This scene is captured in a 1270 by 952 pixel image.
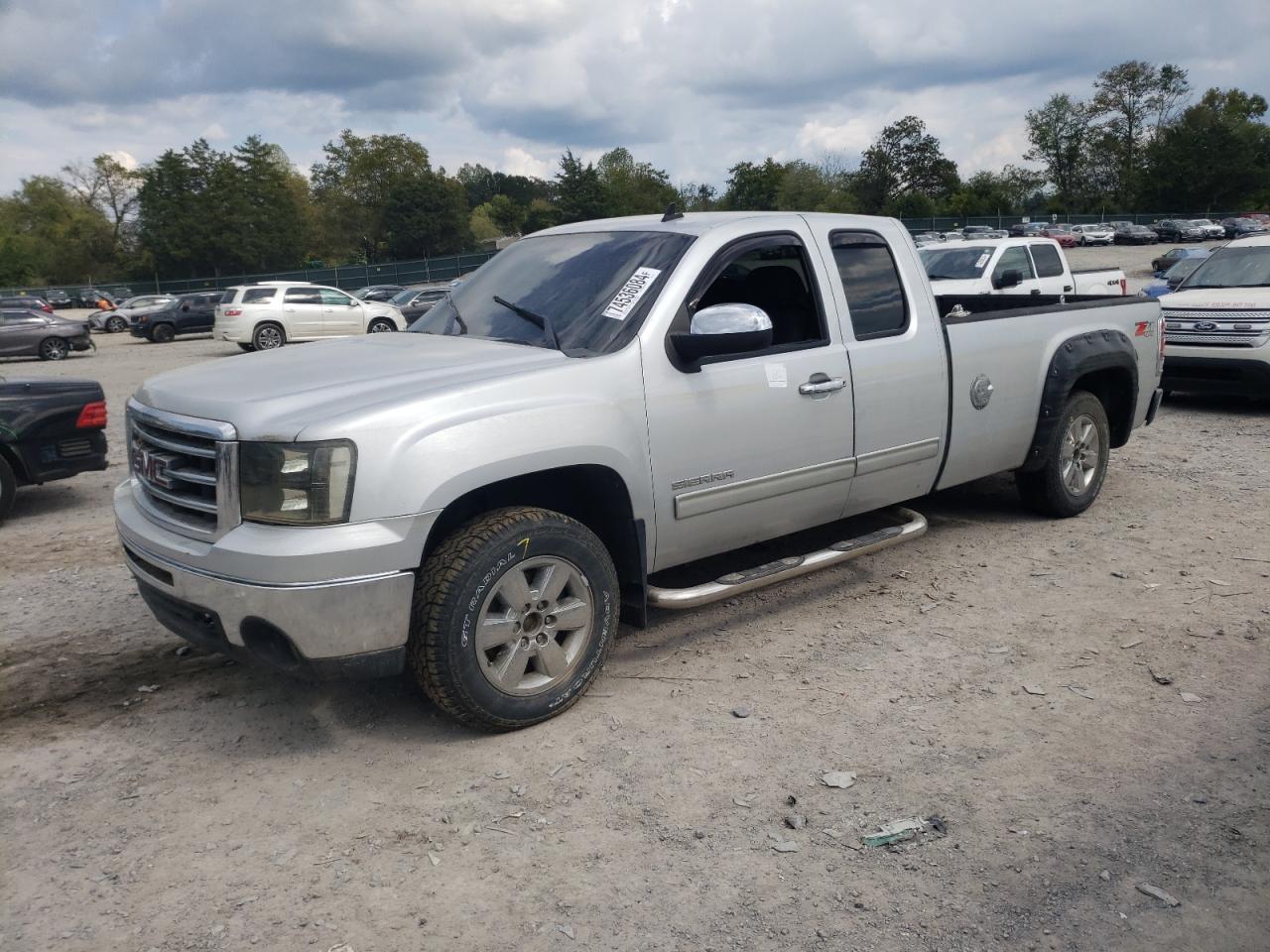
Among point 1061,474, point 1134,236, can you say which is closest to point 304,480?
point 1061,474

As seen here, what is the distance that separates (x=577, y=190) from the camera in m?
75.6

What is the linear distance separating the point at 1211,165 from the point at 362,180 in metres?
75.8

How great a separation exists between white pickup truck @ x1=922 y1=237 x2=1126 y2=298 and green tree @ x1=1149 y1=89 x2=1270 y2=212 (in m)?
85.4

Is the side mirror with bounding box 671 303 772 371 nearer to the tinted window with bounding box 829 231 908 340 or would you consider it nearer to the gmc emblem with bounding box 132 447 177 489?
the tinted window with bounding box 829 231 908 340

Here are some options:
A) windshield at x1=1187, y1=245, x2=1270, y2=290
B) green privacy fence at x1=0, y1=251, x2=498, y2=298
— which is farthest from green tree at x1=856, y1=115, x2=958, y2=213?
windshield at x1=1187, y1=245, x2=1270, y2=290

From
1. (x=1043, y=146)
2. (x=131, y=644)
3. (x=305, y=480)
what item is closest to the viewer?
(x=305, y=480)

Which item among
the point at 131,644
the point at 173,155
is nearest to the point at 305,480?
the point at 131,644

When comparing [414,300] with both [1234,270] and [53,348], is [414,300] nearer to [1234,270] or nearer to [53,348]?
[53,348]

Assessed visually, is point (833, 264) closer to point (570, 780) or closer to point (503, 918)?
point (570, 780)

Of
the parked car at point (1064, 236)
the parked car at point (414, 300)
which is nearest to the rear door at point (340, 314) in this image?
the parked car at point (414, 300)

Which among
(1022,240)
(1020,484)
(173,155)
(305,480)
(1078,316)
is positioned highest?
(173,155)

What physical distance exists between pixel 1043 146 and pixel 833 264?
111636 mm

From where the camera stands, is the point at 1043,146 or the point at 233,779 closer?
the point at 233,779

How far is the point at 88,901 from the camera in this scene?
296 cm
